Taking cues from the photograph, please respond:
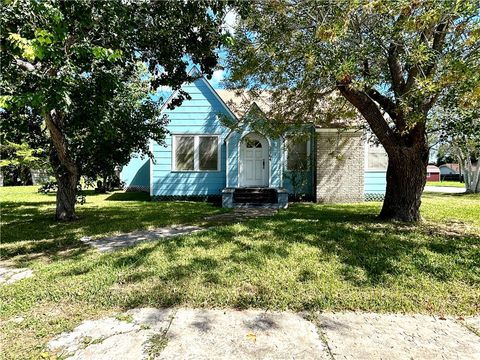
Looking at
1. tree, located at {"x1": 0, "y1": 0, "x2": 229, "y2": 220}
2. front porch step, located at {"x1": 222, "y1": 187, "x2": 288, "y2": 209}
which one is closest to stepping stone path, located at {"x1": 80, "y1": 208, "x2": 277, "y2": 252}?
tree, located at {"x1": 0, "y1": 0, "x2": 229, "y2": 220}

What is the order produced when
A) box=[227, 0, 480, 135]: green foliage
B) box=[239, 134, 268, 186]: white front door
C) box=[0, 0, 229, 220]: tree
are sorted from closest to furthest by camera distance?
1. box=[0, 0, 229, 220]: tree
2. box=[227, 0, 480, 135]: green foliage
3. box=[239, 134, 268, 186]: white front door

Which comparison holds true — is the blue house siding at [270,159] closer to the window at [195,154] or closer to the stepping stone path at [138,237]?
the window at [195,154]

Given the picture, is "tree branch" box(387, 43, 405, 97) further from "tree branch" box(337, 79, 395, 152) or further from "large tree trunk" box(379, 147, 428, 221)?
"large tree trunk" box(379, 147, 428, 221)

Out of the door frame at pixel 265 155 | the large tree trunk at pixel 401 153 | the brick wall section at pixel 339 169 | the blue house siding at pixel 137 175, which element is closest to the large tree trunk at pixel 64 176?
the door frame at pixel 265 155

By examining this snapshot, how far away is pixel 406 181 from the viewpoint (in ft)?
23.7

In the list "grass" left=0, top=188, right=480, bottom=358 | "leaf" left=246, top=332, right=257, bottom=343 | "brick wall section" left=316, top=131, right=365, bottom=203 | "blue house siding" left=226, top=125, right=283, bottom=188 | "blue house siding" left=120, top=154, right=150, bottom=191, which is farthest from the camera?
"blue house siding" left=120, top=154, right=150, bottom=191

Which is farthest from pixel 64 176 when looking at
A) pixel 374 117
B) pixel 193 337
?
pixel 374 117

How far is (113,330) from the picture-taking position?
2.90m

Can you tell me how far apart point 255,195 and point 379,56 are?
7088mm

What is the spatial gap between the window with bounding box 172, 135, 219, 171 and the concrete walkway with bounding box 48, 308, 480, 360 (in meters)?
10.2

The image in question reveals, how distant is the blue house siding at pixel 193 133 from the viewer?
42.7ft

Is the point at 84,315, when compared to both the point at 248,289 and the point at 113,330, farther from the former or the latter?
the point at 248,289

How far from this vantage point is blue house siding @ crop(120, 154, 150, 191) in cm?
1953

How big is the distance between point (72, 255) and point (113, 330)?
9.43 ft
